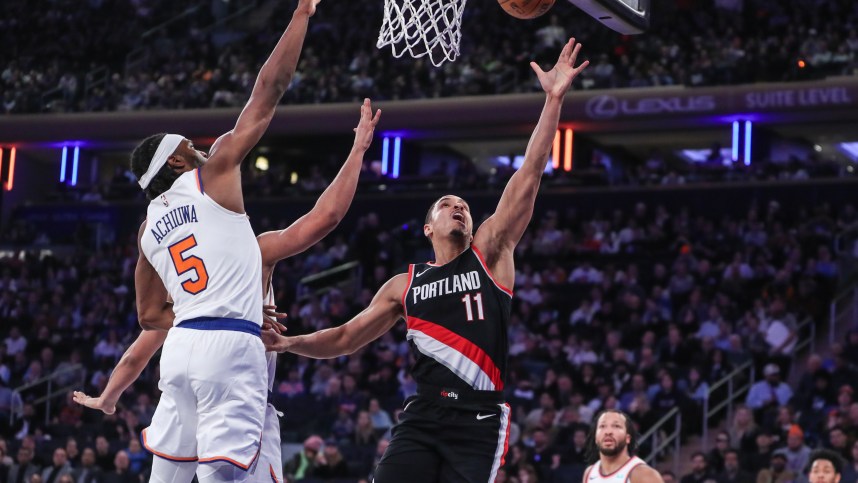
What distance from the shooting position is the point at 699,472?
1360 cm

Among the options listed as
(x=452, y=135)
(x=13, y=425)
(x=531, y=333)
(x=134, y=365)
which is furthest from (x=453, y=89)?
(x=134, y=365)

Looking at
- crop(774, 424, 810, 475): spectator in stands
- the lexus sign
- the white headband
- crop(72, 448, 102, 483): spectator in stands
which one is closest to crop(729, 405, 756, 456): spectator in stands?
crop(774, 424, 810, 475): spectator in stands

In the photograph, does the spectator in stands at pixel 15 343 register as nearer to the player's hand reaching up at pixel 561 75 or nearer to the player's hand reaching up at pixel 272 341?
the player's hand reaching up at pixel 272 341

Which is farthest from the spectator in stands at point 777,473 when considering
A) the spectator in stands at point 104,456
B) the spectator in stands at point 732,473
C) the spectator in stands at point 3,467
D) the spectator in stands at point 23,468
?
the spectator in stands at point 3,467

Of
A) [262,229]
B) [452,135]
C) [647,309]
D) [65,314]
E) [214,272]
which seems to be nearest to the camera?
[214,272]

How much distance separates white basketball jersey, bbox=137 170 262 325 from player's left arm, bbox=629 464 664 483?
3274mm

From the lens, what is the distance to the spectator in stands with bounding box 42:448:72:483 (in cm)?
1656

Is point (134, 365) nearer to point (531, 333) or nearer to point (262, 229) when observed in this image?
point (531, 333)

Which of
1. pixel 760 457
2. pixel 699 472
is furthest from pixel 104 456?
pixel 760 457

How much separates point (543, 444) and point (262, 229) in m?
11.8

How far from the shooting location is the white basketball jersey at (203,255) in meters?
5.21

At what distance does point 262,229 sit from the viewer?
83.9ft

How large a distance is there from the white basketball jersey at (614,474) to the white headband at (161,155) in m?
3.77

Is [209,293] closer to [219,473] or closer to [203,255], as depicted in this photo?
[203,255]
